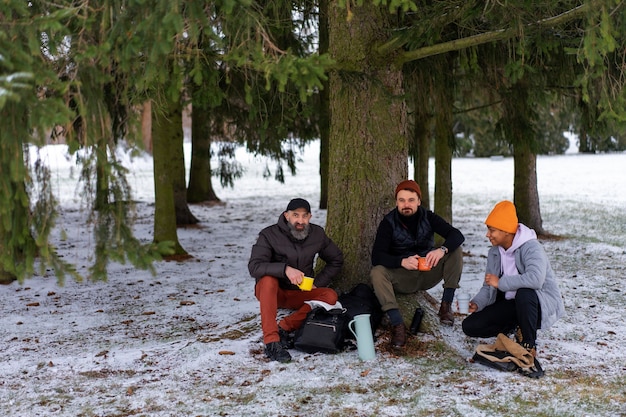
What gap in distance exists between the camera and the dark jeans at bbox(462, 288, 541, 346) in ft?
15.6

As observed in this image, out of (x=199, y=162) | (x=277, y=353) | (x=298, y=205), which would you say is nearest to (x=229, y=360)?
(x=277, y=353)

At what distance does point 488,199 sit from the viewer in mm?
19328

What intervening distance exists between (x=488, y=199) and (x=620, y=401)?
15.3 meters

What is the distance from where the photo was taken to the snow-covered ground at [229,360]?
4.42 m

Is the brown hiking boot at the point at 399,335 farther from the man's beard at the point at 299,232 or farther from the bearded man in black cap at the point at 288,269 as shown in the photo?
the man's beard at the point at 299,232

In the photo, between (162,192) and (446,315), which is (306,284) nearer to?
(446,315)

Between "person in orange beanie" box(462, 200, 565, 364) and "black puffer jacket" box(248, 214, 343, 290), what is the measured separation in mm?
1142

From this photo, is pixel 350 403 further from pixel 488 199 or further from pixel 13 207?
pixel 488 199

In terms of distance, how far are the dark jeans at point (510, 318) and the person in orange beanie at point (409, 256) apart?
1.66 feet

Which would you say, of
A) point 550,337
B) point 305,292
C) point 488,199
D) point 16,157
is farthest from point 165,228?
point 488,199

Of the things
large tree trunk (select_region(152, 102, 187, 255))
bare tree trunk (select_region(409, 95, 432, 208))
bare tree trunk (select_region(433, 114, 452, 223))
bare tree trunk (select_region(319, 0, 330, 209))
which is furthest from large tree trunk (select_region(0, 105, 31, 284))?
bare tree trunk (select_region(409, 95, 432, 208))

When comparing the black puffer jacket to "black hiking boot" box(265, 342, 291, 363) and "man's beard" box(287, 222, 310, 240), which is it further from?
"black hiking boot" box(265, 342, 291, 363)

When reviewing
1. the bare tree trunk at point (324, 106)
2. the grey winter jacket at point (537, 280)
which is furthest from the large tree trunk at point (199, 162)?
the grey winter jacket at point (537, 280)

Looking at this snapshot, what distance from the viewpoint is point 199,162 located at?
1680 cm
